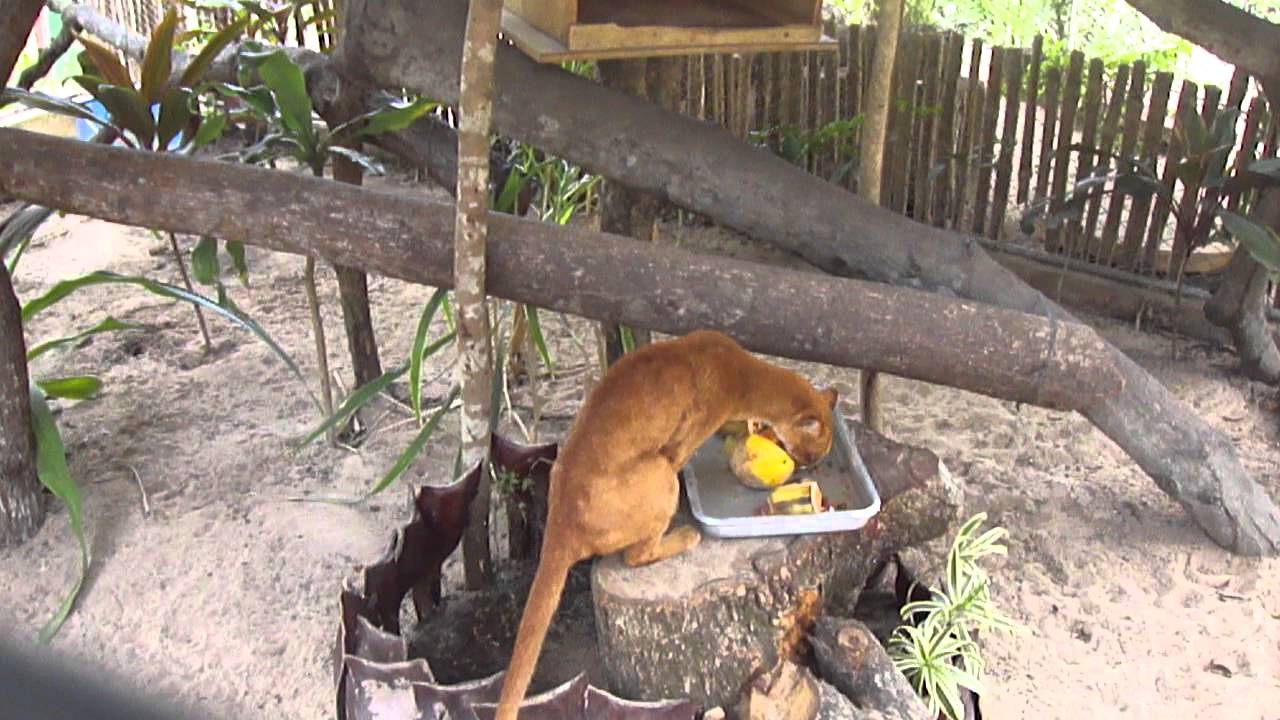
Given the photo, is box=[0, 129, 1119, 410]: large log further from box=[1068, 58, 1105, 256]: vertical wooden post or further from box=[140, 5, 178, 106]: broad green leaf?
box=[1068, 58, 1105, 256]: vertical wooden post

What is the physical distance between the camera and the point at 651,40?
8.40 ft

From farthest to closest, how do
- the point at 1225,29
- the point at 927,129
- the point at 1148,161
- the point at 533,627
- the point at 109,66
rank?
the point at 927,129, the point at 1148,161, the point at 1225,29, the point at 109,66, the point at 533,627

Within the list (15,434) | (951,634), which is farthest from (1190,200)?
(15,434)

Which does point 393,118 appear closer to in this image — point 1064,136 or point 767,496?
point 767,496

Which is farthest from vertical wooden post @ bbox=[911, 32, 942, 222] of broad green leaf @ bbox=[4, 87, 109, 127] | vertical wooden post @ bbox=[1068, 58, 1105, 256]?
broad green leaf @ bbox=[4, 87, 109, 127]

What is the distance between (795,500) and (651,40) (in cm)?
112

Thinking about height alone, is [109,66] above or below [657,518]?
above

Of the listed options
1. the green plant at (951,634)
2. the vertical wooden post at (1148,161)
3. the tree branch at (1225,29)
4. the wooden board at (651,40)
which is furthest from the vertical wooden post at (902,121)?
the green plant at (951,634)

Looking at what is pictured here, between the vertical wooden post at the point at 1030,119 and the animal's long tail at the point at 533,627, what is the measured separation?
11.1ft

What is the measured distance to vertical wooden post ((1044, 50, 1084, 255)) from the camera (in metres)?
4.45

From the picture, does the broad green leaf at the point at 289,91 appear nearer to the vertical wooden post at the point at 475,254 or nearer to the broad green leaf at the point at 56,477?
the vertical wooden post at the point at 475,254

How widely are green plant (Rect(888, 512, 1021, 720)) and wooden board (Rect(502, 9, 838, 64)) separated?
126 cm

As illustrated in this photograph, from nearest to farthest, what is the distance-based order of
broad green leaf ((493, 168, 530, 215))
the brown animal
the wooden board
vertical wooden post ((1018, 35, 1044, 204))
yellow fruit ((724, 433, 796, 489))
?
the brown animal < yellow fruit ((724, 433, 796, 489)) < the wooden board < broad green leaf ((493, 168, 530, 215)) < vertical wooden post ((1018, 35, 1044, 204))

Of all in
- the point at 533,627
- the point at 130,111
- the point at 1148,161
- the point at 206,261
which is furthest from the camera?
the point at 1148,161
